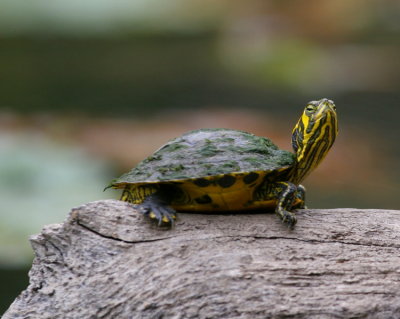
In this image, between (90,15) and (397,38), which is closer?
(90,15)

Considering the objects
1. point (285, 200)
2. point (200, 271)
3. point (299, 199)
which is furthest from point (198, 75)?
point (200, 271)

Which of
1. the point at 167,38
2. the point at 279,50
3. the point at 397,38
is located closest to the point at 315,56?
the point at 279,50

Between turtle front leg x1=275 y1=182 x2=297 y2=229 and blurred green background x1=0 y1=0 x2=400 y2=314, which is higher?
blurred green background x1=0 y1=0 x2=400 y2=314

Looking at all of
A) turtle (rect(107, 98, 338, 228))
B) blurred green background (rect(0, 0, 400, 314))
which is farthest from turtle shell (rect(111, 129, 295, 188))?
blurred green background (rect(0, 0, 400, 314))

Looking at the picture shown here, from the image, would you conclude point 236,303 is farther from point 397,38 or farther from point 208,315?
point 397,38

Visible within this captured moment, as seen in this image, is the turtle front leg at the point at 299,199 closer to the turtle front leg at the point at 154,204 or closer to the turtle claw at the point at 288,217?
the turtle claw at the point at 288,217

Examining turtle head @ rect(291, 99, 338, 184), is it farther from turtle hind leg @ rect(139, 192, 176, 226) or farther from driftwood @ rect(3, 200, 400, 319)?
turtle hind leg @ rect(139, 192, 176, 226)

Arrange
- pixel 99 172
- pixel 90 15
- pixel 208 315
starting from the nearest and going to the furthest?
pixel 208 315
pixel 99 172
pixel 90 15
